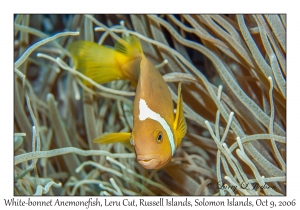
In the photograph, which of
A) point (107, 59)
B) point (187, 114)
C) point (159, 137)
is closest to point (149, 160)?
point (159, 137)

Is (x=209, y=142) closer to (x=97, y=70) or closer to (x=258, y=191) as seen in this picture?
(x=258, y=191)

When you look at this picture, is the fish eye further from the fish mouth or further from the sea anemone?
the sea anemone

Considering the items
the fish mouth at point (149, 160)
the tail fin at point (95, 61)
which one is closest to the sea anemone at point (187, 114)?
the tail fin at point (95, 61)

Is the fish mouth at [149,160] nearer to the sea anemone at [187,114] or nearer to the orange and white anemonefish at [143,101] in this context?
the orange and white anemonefish at [143,101]

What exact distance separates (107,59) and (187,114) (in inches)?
13.3

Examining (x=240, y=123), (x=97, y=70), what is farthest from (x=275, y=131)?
(x=97, y=70)

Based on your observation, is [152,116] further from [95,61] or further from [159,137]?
[95,61]

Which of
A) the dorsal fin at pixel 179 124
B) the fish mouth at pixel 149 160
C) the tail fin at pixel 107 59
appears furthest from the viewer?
the tail fin at pixel 107 59

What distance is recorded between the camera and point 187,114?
1098mm

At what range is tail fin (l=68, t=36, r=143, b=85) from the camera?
41.8 inches

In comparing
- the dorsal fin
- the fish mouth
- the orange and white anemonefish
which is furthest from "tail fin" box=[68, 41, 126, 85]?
the fish mouth

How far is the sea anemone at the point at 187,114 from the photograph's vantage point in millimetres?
923

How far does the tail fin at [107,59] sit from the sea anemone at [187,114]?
5cm
